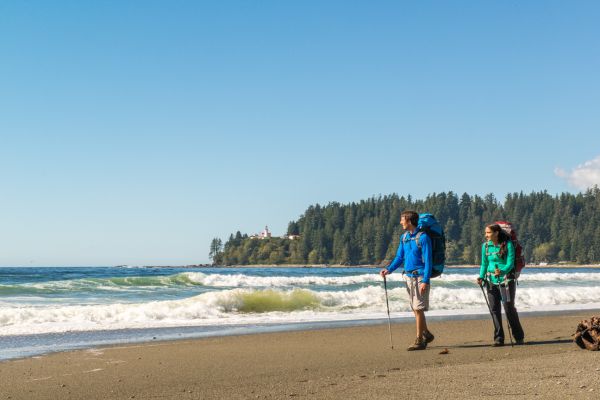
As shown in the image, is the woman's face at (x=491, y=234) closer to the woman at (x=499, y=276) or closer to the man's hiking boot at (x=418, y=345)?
the woman at (x=499, y=276)

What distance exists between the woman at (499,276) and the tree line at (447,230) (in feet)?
486

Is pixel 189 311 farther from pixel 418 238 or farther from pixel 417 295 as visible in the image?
pixel 418 238

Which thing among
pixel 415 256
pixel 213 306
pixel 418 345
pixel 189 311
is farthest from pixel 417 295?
pixel 213 306

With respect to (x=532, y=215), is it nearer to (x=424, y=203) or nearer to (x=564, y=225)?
(x=564, y=225)

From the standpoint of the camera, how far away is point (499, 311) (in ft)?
31.8

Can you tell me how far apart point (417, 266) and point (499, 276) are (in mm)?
1327

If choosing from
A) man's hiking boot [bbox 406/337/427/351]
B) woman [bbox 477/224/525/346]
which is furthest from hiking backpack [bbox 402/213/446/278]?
man's hiking boot [bbox 406/337/427/351]

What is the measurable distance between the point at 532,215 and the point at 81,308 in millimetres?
159740

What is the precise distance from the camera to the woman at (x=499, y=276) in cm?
960

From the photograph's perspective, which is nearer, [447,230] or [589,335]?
[589,335]

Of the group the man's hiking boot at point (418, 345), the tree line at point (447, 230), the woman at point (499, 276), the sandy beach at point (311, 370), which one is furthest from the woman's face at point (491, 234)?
the tree line at point (447, 230)

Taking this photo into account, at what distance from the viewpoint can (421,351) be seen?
9.27 m

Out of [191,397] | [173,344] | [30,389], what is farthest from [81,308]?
[191,397]

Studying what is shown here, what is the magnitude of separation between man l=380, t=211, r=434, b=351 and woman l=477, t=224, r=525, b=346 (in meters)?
0.94
